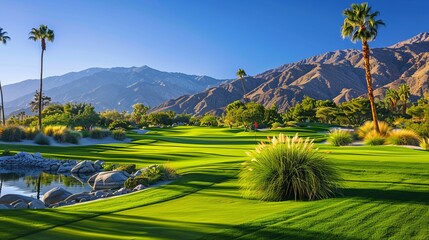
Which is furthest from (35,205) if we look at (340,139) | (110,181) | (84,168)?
(340,139)

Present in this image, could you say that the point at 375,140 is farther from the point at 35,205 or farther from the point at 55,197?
the point at 35,205

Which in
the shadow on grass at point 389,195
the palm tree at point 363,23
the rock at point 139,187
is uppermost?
the palm tree at point 363,23

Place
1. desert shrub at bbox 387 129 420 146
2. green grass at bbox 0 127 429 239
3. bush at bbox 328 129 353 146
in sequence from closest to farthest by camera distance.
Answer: green grass at bbox 0 127 429 239
desert shrub at bbox 387 129 420 146
bush at bbox 328 129 353 146

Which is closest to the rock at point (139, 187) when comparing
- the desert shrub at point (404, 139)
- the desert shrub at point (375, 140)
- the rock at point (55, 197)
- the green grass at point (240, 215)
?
the green grass at point (240, 215)

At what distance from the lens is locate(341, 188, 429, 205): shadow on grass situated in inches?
377

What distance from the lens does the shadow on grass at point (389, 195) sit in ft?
31.4

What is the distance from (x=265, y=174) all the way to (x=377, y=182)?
3.61m

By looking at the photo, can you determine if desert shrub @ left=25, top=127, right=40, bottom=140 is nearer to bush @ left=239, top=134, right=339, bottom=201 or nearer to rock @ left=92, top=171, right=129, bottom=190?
rock @ left=92, top=171, right=129, bottom=190

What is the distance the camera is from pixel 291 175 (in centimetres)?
1078

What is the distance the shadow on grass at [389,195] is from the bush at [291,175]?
53 cm

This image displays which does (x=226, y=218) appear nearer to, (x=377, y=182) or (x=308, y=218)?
(x=308, y=218)

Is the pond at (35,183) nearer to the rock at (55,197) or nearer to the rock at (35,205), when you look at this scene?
the rock at (55,197)

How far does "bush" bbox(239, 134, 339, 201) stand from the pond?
1100 cm

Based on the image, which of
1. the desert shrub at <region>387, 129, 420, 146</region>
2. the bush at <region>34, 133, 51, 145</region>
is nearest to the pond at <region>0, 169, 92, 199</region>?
the bush at <region>34, 133, 51, 145</region>
